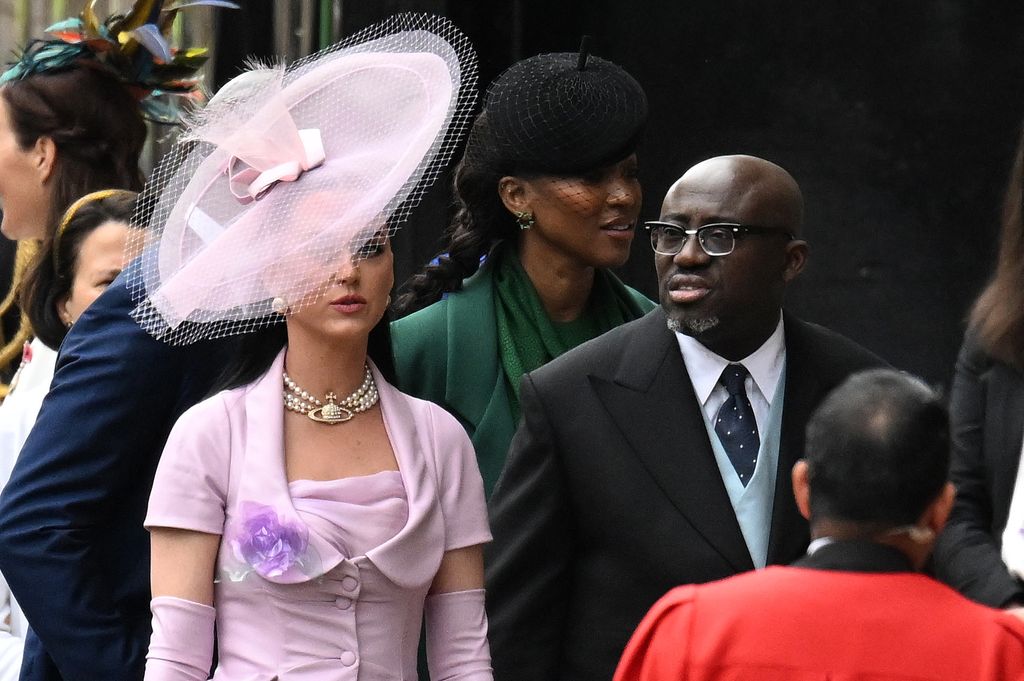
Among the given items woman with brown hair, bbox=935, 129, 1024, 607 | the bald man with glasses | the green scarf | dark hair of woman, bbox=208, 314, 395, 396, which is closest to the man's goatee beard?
the bald man with glasses

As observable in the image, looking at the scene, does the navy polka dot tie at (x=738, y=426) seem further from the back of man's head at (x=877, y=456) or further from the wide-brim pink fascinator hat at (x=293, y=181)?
the back of man's head at (x=877, y=456)

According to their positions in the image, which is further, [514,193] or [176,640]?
[514,193]

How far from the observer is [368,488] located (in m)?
3.57

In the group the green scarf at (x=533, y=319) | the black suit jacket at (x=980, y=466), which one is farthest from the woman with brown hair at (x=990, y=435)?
the green scarf at (x=533, y=319)

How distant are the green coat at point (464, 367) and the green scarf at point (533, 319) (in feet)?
0.10

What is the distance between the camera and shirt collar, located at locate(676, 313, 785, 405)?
4.06 metres

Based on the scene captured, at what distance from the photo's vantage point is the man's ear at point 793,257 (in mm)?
4133

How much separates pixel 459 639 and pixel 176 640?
53 cm

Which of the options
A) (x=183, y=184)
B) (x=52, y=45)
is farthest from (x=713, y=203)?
(x=52, y=45)

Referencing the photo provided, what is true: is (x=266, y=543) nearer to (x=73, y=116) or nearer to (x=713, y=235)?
(x=713, y=235)

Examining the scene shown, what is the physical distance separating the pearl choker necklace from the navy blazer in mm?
386

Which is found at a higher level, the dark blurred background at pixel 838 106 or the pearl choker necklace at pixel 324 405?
the pearl choker necklace at pixel 324 405

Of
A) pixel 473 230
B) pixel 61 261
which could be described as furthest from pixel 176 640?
pixel 473 230

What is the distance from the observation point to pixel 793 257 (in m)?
4.15
